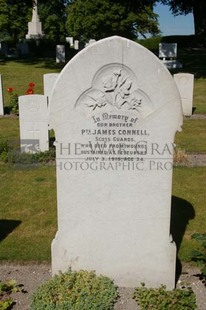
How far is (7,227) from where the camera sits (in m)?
5.79

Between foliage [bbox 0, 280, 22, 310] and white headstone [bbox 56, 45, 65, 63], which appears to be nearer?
foliage [bbox 0, 280, 22, 310]

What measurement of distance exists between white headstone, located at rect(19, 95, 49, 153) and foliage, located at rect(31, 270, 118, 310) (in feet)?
16.2

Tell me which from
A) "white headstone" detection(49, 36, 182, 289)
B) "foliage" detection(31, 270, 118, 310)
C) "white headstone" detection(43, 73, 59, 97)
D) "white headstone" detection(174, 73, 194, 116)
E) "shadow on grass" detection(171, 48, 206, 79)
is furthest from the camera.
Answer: "shadow on grass" detection(171, 48, 206, 79)

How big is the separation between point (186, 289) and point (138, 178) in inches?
55.1

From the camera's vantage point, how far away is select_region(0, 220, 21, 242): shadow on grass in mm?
5577

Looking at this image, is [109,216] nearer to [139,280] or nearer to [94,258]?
[94,258]

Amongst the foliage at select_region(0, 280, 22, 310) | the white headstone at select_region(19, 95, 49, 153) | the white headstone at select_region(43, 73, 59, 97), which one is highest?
the white headstone at select_region(43, 73, 59, 97)

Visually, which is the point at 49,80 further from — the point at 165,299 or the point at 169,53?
the point at 169,53

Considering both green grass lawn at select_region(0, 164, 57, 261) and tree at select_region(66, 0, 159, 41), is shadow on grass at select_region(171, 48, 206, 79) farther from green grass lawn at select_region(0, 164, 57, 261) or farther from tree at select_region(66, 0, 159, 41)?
green grass lawn at select_region(0, 164, 57, 261)

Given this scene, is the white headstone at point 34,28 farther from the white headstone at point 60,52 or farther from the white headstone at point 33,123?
the white headstone at point 33,123

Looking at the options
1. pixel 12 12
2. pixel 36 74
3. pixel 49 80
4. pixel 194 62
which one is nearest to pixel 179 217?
pixel 49 80

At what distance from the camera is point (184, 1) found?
25125 mm

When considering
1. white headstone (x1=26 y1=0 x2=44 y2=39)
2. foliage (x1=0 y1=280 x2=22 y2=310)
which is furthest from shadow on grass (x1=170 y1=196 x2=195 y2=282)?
white headstone (x1=26 y1=0 x2=44 y2=39)

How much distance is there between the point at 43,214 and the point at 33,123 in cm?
311
